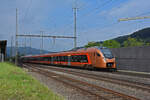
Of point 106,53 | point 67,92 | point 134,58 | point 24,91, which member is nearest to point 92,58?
point 106,53

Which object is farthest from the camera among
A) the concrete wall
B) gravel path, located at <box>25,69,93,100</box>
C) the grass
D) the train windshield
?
the train windshield

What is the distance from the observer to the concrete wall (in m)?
22.4

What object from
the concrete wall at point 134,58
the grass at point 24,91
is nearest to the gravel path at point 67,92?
the grass at point 24,91

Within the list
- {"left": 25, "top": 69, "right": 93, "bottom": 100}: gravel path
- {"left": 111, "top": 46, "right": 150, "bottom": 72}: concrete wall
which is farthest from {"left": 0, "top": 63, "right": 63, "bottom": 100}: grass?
{"left": 111, "top": 46, "right": 150, "bottom": 72}: concrete wall

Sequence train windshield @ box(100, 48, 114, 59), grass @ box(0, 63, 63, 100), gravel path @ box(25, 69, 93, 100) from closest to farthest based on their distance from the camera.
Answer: grass @ box(0, 63, 63, 100) → gravel path @ box(25, 69, 93, 100) → train windshield @ box(100, 48, 114, 59)

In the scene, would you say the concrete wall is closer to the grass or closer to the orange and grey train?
the orange and grey train

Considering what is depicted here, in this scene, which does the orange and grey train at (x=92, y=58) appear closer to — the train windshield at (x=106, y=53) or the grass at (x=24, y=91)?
the train windshield at (x=106, y=53)

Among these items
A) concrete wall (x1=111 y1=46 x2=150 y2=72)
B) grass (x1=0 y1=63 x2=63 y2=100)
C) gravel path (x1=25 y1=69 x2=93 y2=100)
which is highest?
concrete wall (x1=111 y1=46 x2=150 y2=72)

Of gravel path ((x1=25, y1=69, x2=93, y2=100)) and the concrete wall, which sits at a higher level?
the concrete wall

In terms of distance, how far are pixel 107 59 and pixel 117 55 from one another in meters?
5.49

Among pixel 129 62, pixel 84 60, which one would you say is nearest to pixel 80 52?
pixel 84 60

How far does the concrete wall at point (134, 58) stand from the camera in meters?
22.4

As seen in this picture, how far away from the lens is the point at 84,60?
26.5 m

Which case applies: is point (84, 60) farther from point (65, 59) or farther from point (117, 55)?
Answer: point (65, 59)
